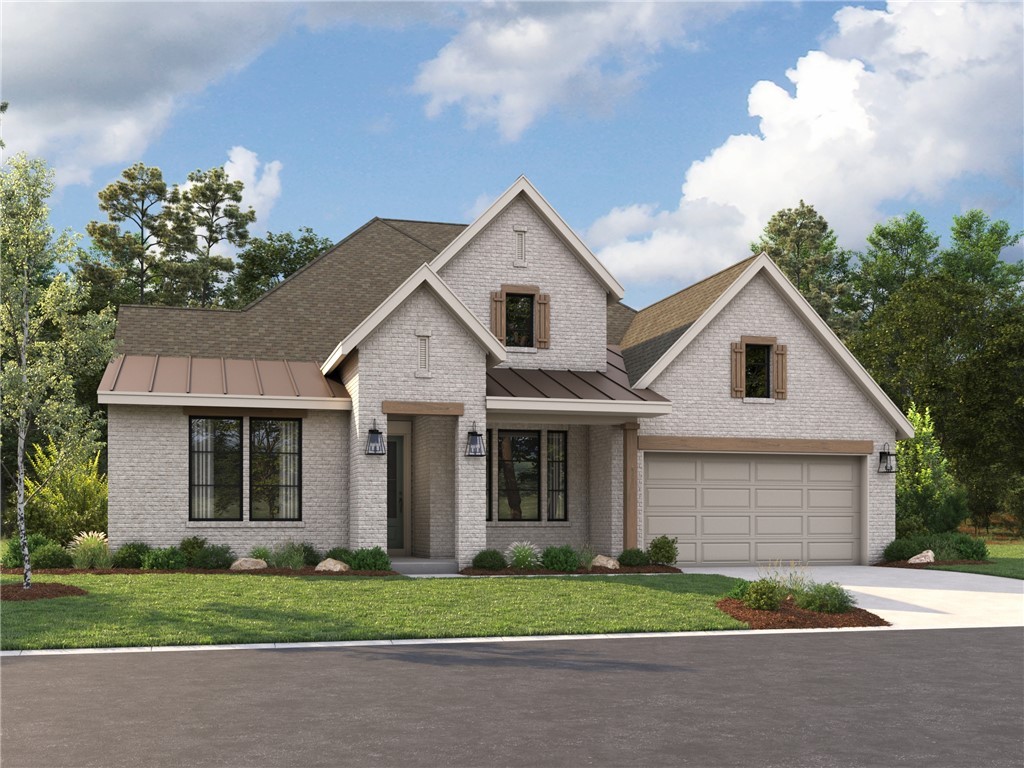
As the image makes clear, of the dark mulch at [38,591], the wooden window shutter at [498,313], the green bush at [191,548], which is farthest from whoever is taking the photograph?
the wooden window shutter at [498,313]

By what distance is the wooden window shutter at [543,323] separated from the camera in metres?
24.6

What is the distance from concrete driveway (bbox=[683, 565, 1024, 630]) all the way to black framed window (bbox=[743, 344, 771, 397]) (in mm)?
4080

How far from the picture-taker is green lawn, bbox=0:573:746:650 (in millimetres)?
12818

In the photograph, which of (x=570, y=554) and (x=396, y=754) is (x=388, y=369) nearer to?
(x=570, y=554)

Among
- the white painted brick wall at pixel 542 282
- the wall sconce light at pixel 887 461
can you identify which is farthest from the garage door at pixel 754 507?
the white painted brick wall at pixel 542 282

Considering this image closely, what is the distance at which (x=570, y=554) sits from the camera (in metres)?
20.9

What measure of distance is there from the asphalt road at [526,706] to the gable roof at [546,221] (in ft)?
43.1

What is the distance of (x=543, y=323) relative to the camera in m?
24.6

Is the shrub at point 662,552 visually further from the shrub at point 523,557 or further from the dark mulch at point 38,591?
the dark mulch at point 38,591

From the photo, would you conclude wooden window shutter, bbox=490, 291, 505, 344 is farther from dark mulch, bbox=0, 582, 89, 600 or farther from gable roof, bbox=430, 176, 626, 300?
dark mulch, bbox=0, 582, 89, 600

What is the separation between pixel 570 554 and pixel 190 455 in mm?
7773

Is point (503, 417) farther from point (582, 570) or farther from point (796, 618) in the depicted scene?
point (796, 618)

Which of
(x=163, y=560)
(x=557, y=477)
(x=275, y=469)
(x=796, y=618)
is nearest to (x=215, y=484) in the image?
(x=275, y=469)

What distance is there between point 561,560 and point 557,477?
149 inches
